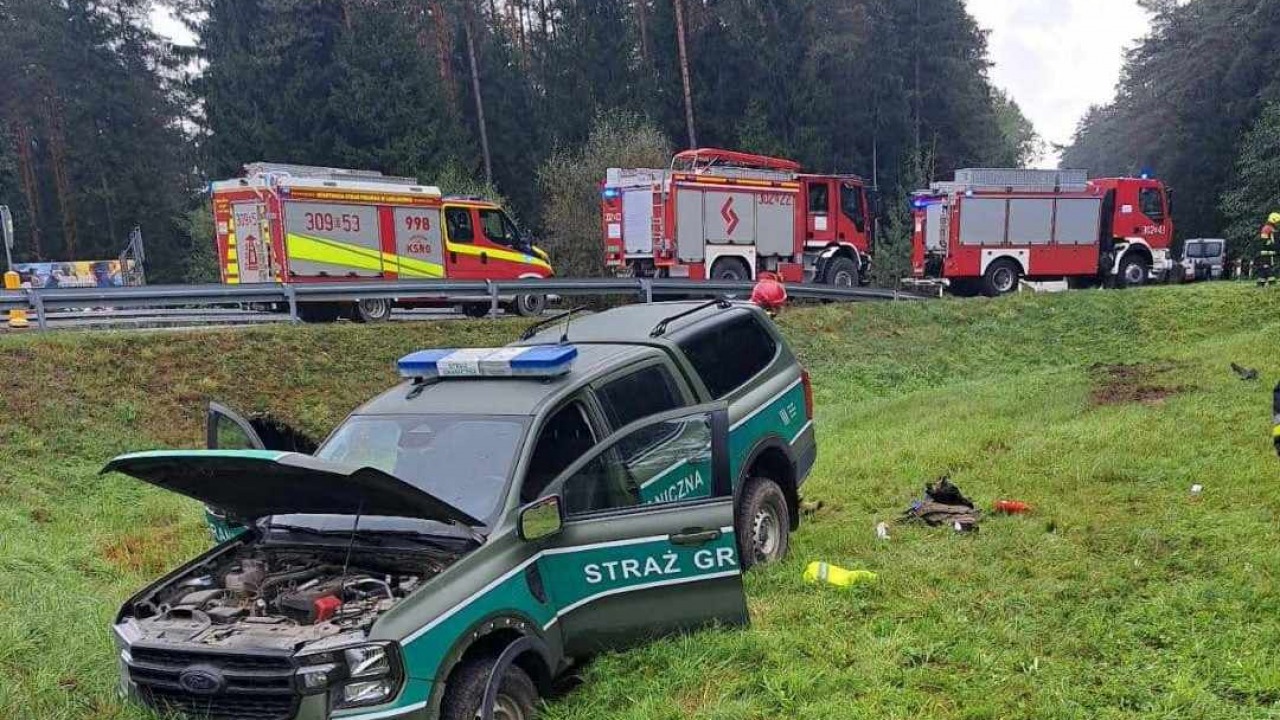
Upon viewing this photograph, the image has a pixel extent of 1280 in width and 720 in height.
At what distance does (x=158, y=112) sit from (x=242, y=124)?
15.5m

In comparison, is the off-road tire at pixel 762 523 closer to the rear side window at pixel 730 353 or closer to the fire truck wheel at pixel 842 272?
the rear side window at pixel 730 353

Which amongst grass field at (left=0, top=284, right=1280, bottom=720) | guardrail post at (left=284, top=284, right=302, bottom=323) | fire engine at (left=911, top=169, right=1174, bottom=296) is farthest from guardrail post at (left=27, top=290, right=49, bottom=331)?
fire engine at (left=911, top=169, right=1174, bottom=296)

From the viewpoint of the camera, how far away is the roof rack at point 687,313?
558 cm

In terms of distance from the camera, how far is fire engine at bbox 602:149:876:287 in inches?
765

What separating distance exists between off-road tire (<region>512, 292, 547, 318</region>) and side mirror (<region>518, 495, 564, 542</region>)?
1243 cm

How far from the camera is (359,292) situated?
14375 millimetres

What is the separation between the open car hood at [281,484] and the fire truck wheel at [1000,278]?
19.6 m

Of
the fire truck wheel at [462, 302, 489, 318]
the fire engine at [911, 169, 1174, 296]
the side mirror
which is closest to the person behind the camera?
the side mirror

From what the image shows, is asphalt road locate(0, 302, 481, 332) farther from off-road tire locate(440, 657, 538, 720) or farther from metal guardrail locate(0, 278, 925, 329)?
off-road tire locate(440, 657, 538, 720)

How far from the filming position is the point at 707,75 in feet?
116

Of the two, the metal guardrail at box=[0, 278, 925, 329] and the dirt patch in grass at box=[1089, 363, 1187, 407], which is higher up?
the metal guardrail at box=[0, 278, 925, 329]

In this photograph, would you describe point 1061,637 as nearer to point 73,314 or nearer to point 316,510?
point 316,510

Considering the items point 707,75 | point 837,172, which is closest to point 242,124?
point 707,75

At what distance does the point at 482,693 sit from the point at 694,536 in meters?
1.26
